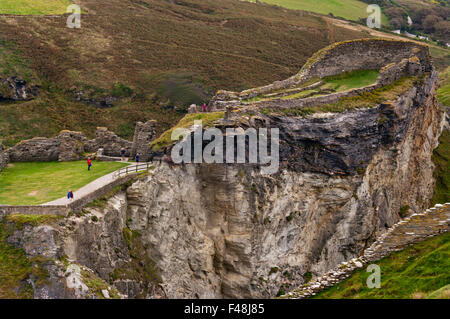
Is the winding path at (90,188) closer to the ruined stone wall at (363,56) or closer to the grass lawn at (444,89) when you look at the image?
the ruined stone wall at (363,56)

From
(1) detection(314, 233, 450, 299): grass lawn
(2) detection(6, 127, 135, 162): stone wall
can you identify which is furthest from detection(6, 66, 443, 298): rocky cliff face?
(1) detection(314, 233, 450, 299): grass lawn

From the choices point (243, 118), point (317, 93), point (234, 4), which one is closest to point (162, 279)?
point (243, 118)

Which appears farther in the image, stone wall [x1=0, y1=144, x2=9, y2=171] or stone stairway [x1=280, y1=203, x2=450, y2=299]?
stone wall [x1=0, y1=144, x2=9, y2=171]

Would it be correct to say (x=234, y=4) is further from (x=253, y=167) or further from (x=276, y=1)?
(x=253, y=167)

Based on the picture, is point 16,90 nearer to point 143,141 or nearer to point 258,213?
point 143,141

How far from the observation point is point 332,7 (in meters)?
120

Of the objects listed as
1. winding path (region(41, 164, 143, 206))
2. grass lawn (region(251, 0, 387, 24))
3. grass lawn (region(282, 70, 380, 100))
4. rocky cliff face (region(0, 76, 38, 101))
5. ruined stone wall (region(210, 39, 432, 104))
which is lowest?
winding path (region(41, 164, 143, 206))

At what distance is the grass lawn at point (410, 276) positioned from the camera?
1328 centimetres

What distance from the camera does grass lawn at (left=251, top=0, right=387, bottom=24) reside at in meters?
114

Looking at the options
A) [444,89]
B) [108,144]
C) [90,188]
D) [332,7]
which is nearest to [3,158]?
[108,144]

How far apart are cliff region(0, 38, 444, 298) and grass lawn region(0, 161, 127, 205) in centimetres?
213

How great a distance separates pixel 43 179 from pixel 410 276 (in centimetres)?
1666

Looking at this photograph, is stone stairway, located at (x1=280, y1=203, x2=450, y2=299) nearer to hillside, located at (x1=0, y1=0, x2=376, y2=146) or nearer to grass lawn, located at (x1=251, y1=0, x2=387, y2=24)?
hillside, located at (x1=0, y1=0, x2=376, y2=146)

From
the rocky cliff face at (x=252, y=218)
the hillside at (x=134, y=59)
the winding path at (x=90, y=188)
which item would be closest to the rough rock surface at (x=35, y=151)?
the winding path at (x=90, y=188)
